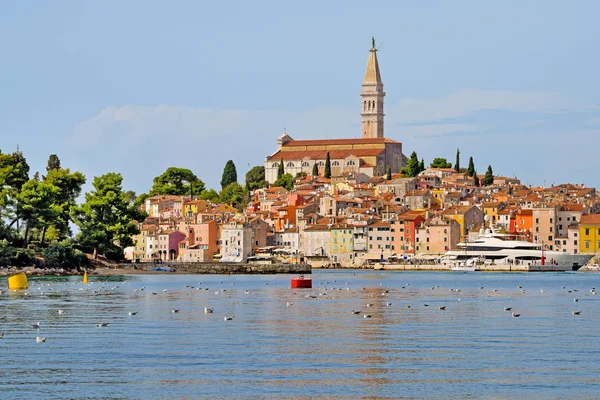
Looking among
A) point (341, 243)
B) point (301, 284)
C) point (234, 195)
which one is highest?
point (234, 195)

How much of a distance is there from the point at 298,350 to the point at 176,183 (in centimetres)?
13952

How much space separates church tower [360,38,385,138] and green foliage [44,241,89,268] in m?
112

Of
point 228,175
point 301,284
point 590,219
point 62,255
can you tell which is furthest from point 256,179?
point 301,284

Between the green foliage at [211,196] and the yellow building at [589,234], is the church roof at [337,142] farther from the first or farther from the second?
the yellow building at [589,234]

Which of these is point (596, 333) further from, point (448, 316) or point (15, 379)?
point (15, 379)

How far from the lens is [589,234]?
112 m

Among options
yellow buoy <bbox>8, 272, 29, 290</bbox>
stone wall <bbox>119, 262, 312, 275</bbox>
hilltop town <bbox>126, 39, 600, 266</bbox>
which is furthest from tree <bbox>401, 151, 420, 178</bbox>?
yellow buoy <bbox>8, 272, 29, 290</bbox>

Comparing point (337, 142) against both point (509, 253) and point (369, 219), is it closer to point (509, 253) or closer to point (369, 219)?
point (369, 219)

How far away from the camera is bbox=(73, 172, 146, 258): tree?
88.6 m

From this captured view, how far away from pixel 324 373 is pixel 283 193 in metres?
126

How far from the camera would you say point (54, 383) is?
24547 mm

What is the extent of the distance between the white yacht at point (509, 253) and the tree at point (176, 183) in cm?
6238

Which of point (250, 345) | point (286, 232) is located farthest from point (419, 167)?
point (250, 345)

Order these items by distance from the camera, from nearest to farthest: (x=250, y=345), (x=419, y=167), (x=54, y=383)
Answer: (x=54, y=383), (x=250, y=345), (x=419, y=167)
